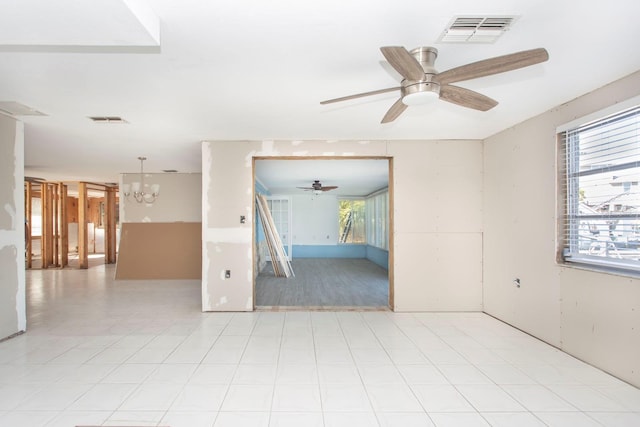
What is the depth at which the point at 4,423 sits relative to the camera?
80.0 inches

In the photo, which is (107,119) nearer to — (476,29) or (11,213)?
(11,213)

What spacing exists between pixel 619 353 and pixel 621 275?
62cm

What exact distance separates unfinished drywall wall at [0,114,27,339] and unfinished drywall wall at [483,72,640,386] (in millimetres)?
5520

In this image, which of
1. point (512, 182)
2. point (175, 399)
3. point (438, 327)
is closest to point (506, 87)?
point (512, 182)

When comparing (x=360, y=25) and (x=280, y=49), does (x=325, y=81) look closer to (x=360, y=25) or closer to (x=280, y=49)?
(x=280, y=49)

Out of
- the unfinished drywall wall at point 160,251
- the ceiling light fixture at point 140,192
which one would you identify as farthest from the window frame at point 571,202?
the ceiling light fixture at point 140,192

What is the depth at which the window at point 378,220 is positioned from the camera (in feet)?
29.3

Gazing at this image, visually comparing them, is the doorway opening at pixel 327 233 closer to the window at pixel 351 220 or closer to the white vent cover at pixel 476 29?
the window at pixel 351 220

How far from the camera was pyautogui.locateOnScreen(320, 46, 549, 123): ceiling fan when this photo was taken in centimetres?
179

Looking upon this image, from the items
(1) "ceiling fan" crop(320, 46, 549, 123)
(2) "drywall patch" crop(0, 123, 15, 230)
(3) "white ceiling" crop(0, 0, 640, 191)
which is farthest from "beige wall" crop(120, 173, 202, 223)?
(1) "ceiling fan" crop(320, 46, 549, 123)

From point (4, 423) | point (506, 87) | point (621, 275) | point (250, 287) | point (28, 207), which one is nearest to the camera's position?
point (4, 423)

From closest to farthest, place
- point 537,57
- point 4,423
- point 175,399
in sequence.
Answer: point 537,57 → point 4,423 → point 175,399

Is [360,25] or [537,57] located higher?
[360,25]

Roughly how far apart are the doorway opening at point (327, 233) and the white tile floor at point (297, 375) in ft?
4.10
